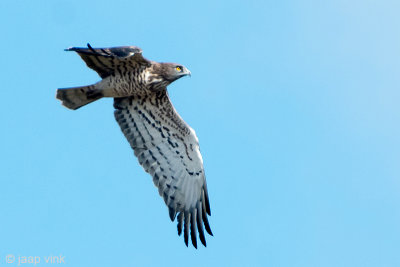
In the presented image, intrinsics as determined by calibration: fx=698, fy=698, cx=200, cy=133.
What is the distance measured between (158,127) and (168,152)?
0.42m

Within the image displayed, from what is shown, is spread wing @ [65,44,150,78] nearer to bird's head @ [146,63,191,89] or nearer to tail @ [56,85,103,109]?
bird's head @ [146,63,191,89]

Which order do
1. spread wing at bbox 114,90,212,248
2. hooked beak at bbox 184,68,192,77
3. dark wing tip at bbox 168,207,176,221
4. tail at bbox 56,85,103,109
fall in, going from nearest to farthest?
tail at bbox 56,85,103,109 → hooked beak at bbox 184,68,192,77 → dark wing tip at bbox 168,207,176,221 → spread wing at bbox 114,90,212,248

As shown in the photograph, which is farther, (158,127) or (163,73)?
(158,127)

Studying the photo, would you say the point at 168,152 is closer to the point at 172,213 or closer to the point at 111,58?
the point at 172,213

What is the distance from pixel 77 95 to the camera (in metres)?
10.1

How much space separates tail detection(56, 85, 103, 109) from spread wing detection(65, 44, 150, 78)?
0.29m

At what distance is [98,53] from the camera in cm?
935

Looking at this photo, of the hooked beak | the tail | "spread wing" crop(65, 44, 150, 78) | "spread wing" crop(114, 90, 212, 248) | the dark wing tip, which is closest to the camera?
"spread wing" crop(65, 44, 150, 78)

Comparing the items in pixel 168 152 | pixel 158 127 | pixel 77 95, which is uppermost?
pixel 77 95

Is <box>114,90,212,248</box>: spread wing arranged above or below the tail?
below

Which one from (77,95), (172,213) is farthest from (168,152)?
(77,95)

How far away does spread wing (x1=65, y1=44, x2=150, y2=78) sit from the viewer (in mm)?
9359

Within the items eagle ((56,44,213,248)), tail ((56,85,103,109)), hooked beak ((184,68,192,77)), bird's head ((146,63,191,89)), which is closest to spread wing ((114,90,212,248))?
eagle ((56,44,213,248))

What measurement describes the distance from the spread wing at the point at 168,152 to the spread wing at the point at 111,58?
2.25ft
